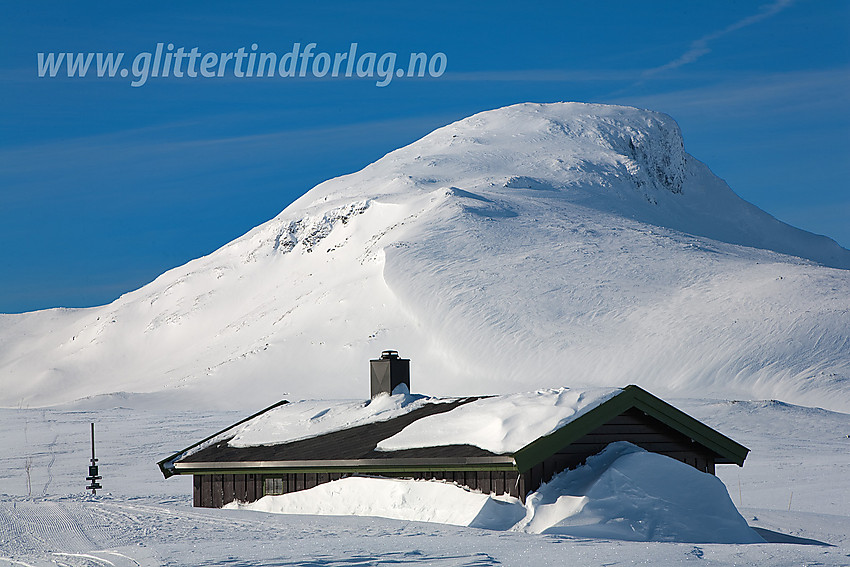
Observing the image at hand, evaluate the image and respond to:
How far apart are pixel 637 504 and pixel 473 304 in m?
66.1

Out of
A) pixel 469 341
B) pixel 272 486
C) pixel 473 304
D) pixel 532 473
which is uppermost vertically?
pixel 473 304

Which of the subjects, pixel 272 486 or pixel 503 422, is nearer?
pixel 503 422

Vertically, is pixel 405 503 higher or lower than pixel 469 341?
lower

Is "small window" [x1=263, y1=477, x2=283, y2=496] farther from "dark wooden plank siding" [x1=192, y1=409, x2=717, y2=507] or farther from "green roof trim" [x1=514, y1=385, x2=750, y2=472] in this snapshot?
"green roof trim" [x1=514, y1=385, x2=750, y2=472]

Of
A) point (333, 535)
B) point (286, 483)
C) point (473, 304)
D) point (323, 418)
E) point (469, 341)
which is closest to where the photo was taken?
point (333, 535)

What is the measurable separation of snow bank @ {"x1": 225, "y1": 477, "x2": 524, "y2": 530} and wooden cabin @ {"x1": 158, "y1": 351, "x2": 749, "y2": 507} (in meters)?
0.15

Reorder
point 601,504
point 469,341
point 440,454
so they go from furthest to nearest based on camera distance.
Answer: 1. point 469,341
2. point 440,454
3. point 601,504

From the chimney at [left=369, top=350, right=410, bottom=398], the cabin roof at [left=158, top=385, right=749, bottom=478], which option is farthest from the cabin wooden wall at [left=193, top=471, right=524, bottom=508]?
the chimney at [left=369, top=350, right=410, bottom=398]

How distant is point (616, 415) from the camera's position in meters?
15.2

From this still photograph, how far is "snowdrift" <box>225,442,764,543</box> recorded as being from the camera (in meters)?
13.7

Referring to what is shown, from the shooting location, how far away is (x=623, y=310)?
78500 mm

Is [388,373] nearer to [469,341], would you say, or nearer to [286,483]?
[286,483]

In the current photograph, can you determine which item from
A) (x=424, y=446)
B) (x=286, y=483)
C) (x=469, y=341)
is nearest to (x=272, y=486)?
(x=286, y=483)

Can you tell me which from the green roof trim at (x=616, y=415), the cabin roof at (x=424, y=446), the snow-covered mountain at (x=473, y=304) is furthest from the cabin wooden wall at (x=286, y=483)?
the snow-covered mountain at (x=473, y=304)
